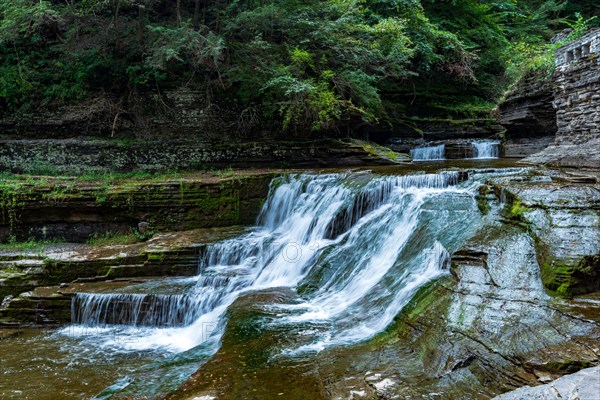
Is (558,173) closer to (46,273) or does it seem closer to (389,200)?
(389,200)

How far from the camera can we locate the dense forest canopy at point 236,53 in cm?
1245

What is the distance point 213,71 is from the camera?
14055 mm

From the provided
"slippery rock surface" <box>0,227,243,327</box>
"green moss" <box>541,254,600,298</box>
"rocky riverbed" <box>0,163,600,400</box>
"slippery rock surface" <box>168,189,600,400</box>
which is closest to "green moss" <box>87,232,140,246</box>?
"slippery rock surface" <box>0,227,243,327</box>

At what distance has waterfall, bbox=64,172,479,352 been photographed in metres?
5.71

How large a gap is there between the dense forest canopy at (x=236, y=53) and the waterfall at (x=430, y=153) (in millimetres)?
1750

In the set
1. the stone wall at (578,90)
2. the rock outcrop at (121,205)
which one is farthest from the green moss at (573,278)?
the rock outcrop at (121,205)

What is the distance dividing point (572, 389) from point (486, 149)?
12.7 m

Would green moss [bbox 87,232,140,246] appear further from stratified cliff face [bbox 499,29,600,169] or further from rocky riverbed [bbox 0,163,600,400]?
stratified cliff face [bbox 499,29,600,169]

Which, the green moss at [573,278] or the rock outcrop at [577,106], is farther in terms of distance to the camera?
the rock outcrop at [577,106]

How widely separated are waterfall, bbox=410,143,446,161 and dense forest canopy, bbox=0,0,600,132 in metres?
1.75

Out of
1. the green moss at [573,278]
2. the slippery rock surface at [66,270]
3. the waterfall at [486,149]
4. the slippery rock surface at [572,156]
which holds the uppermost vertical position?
the waterfall at [486,149]

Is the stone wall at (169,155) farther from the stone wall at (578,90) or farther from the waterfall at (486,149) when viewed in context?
the stone wall at (578,90)

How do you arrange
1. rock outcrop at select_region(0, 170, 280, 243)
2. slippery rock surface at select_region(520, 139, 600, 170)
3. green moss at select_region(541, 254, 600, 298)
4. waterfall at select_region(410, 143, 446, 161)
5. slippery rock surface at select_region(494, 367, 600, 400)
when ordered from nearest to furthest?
slippery rock surface at select_region(494, 367, 600, 400)
green moss at select_region(541, 254, 600, 298)
slippery rock surface at select_region(520, 139, 600, 170)
rock outcrop at select_region(0, 170, 280, 243)
waterfall at select_region(410, 143, 446, 161)

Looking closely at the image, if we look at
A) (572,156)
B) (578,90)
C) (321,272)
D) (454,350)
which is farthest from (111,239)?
(578,90)
